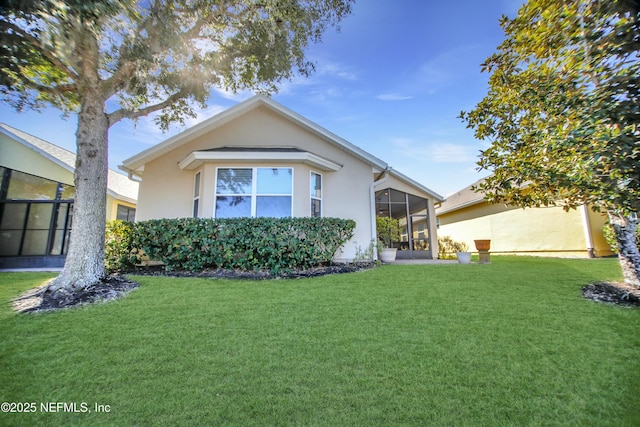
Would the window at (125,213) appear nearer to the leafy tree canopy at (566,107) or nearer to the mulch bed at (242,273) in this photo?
the mulch bed at (242,273)

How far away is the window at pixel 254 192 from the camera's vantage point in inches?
336

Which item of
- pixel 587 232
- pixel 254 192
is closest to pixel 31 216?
pixel 254 192

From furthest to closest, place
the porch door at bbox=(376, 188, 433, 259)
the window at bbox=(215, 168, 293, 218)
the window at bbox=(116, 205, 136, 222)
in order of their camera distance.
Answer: the porch door at bbox=(376, 188, 433, 259)
the window at bbox=(116, 205, 136, 222)
the window at bbox=(215, 168, 293, 218)

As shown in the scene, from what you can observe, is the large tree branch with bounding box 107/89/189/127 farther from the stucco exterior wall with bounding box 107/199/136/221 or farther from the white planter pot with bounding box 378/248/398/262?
the white planter pot with bounding box 378/248/398/262

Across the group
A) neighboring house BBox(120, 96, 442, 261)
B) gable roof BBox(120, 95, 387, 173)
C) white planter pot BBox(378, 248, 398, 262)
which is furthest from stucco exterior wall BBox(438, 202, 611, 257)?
gable roof BBox(120, 95, 387, 173)

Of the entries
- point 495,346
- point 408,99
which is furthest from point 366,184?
point 495,346

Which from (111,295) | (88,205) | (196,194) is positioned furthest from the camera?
(196,194)

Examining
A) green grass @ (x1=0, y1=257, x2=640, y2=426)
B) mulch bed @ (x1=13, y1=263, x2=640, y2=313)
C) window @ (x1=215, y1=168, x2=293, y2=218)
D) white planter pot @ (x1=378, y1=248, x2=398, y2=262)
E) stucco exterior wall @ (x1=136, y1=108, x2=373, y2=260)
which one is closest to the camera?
green grass @ (x1=0, y1=257, x2=640, y2=426)

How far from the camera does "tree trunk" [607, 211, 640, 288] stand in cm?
534

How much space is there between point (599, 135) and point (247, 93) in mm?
10259

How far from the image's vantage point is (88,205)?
18.7 ft

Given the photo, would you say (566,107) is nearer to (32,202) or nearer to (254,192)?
(254,192)

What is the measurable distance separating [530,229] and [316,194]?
11.2 metres

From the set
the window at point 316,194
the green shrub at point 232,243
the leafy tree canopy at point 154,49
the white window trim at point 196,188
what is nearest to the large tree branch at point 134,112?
the leafy tree canopy at point 154,49
